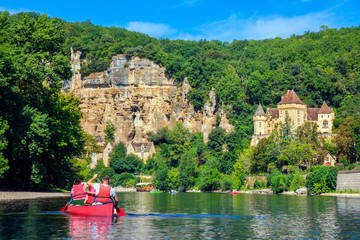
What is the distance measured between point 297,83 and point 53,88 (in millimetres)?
77973

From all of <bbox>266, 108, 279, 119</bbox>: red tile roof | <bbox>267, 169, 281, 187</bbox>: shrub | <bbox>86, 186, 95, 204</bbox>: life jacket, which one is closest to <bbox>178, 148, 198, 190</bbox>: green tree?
<bbox>267, 169, 281, 187</bbox>: shrub

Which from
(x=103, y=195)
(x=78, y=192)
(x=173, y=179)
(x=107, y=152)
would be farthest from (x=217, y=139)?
(x=103, y=195)

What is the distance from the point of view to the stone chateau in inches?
3962

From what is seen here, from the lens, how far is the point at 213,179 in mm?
92500

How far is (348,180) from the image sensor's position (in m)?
67.4

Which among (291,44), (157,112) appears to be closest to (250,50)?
(291,44)

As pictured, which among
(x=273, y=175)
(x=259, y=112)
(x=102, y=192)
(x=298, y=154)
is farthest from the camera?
(x=259, y=112)

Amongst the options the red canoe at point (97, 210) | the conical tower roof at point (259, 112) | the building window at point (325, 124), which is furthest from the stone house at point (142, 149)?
the red canoe at point (97, 210)

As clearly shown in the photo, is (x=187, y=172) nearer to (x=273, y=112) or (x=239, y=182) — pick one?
(x=239, y=182)

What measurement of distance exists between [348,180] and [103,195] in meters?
47.3

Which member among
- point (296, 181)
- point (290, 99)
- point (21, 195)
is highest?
point (290, 99)

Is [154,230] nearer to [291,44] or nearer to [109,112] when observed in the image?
[109,112]

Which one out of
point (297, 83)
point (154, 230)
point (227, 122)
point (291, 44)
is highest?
point (291, 44)

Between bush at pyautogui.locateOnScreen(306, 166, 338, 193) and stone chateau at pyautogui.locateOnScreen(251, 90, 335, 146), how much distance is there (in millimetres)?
25698
